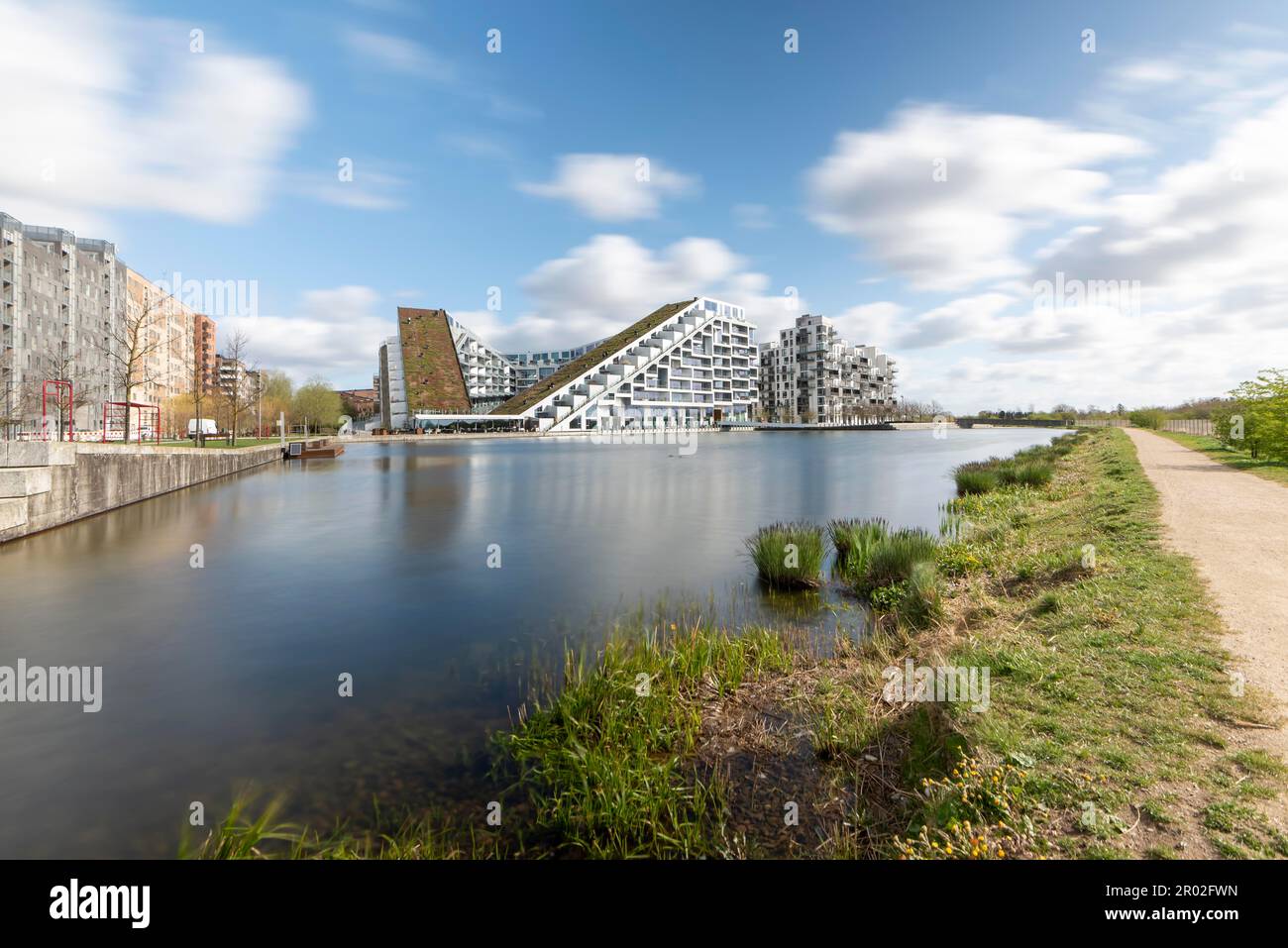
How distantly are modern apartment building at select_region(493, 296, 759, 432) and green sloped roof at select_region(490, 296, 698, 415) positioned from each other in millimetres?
286

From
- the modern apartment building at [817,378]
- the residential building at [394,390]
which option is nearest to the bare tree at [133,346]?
the residential building at [394,390]

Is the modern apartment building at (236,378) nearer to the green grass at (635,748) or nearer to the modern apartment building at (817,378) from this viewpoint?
the green grass at (635,748)

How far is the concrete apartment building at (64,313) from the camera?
64.9m

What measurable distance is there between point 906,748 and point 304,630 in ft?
30.2

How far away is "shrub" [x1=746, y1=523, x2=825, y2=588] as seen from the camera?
39.3 ft

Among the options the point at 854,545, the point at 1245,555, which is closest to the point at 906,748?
the point at 1245,555

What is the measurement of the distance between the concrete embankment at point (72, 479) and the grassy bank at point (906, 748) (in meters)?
15.6

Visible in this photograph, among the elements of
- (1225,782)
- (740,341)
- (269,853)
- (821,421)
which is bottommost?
(269,853)

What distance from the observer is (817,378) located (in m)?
151

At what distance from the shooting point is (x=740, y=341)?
5551 inches

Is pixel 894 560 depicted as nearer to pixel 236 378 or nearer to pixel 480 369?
pixel 236 378

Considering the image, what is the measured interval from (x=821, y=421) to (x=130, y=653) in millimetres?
148697
